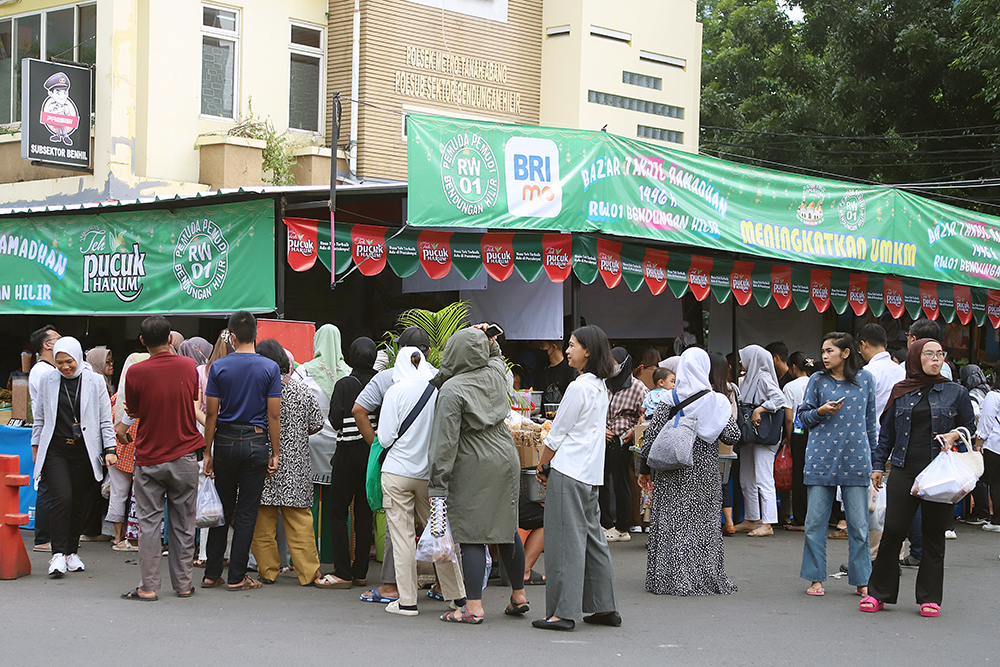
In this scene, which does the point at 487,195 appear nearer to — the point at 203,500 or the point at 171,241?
the point at 171,241

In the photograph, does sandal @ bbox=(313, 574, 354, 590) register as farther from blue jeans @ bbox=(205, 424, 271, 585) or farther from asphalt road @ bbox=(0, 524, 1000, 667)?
blue jeans @ bbox=(205, 424, 271, 585)

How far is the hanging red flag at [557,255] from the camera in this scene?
1163 centimetres

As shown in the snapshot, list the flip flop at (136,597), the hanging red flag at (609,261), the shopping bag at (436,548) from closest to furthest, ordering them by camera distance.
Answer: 1. the shopping bag at (436,548)
2. the flip flop at (136,597)
3. the hanging red flag at (609,261)

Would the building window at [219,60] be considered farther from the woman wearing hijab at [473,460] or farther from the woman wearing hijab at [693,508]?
the woman wearing hijab at [473,460]

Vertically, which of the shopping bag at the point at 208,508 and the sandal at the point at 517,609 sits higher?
the shopping bag at the point at 208,508

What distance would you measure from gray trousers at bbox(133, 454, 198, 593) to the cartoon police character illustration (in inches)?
353

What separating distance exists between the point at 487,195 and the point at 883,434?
4.50 meters

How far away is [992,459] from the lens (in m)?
12.5

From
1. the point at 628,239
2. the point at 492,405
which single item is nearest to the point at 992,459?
the point at 628,239

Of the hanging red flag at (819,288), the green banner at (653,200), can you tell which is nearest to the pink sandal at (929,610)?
the green banner at (653,200)

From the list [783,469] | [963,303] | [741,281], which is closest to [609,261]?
[741,281]

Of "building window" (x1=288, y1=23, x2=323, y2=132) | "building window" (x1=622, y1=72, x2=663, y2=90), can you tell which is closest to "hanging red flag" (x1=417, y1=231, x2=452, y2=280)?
"building window" (x1=288, y1=23, x2=323, y2=132)

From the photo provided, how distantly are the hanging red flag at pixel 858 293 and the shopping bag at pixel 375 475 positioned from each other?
30.0 feet

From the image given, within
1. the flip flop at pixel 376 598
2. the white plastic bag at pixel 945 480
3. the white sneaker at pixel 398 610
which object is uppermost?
the white plastic bag at pixel 945 480
